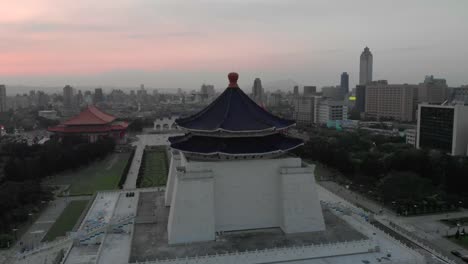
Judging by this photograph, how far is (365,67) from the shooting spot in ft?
483

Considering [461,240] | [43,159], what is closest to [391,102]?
[461,240]

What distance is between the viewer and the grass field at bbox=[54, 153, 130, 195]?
99.0 feet

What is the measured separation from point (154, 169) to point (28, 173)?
10.7 metres

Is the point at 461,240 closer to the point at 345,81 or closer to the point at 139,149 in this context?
the point at 139,149

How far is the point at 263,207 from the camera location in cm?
1603

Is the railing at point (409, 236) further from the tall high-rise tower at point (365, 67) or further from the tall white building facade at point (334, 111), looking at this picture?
the tall high-rise tower at point (365, 67)

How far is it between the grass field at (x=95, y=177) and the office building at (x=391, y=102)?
55.9m

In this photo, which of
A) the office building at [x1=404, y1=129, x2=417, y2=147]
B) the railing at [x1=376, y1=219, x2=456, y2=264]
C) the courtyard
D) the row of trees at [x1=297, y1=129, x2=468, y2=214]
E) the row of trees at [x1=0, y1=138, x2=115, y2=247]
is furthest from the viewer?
the office building at [x1=404, y1=129, x2=417, y2=147]

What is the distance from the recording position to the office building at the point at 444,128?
3622cm

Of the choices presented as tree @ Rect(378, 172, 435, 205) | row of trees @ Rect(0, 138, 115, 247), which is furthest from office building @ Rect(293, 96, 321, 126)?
tree @ Rect(378, 172, 435, 205)

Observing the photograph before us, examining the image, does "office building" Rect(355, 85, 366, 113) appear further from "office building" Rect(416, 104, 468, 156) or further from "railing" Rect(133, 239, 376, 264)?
"railing" Rect(133, 239, 376, 264)

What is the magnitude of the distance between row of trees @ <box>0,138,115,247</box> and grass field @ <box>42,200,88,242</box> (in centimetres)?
179

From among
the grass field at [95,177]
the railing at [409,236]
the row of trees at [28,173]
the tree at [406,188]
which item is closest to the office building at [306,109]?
the row of trees at [28,173]

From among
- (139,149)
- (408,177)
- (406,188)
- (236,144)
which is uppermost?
(236,144)
